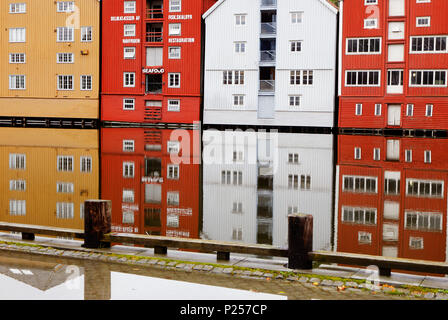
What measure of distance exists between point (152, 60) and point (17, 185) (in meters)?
37.5

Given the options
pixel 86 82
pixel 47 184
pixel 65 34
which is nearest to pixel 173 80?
pixel 86 82

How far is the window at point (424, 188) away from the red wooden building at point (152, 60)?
117 feet

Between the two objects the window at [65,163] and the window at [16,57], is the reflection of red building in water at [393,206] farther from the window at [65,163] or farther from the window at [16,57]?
the window at [16,57]

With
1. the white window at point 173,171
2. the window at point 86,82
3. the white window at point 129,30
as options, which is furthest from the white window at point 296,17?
the white window at point 173,171

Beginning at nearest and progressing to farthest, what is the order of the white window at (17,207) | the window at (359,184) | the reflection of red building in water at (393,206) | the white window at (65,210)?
the reflection of red building in water at (393,206) → the white window at (65,210) → the white window at (17,207) → the window at (359,184)

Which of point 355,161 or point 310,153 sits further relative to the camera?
point 310,153

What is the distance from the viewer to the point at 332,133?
48.3 metres

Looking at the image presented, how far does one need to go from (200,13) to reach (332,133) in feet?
53.9

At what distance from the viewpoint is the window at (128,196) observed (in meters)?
14.8

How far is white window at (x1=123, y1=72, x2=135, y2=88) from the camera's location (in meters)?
53.7

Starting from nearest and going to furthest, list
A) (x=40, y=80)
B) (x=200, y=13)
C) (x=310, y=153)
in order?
(x=310, y=153), (x=200, y=13), (x=40, y=80)

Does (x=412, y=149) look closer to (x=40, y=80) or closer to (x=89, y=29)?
(x=89, y=29)
